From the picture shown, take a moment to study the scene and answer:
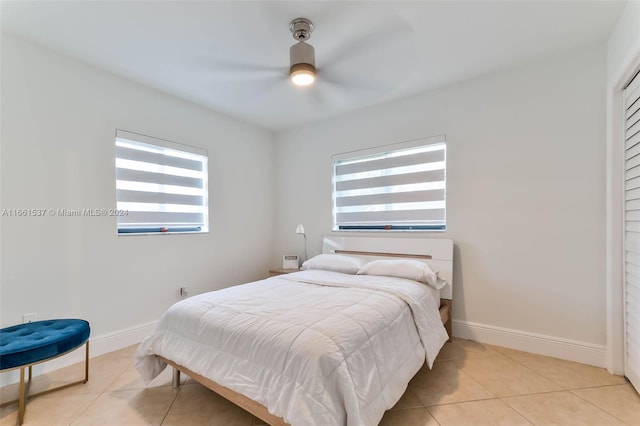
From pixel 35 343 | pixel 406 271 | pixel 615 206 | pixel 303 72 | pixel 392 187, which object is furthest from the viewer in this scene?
pixel 392 187

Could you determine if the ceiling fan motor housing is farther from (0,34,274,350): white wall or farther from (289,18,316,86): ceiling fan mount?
(0,34,274,350): white wall

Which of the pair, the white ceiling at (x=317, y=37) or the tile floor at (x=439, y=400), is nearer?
the tile floor at (x=439, y=400)

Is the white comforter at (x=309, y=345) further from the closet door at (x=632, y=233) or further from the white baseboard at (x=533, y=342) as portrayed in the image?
the closet door at (x=632, y=233)

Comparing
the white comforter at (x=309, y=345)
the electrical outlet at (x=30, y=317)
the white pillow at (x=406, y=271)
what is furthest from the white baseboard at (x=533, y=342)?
the electrical outlet at (x=30, y=317)

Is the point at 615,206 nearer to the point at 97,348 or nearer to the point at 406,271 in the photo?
the point at 406,271

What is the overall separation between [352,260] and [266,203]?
1768mm

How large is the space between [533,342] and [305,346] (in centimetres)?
232

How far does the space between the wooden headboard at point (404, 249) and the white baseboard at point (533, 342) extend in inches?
15.4

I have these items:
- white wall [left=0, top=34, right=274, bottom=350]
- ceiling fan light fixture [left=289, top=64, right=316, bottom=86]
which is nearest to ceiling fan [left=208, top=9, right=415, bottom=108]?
ceiling fan light fixture [left=289, top=64, right=316, bottom=86]

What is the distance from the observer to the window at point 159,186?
2.74 metres

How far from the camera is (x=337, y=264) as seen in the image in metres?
3.04

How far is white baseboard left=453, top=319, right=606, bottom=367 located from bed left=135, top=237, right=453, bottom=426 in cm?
77

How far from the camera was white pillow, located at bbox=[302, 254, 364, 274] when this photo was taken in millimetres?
2957

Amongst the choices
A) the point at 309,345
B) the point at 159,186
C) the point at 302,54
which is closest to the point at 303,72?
the point at 302,54
